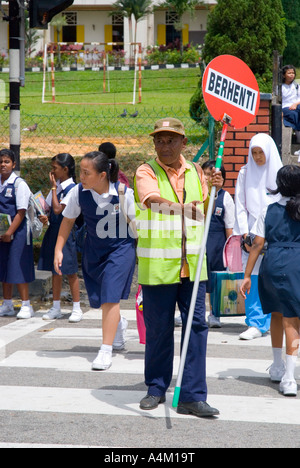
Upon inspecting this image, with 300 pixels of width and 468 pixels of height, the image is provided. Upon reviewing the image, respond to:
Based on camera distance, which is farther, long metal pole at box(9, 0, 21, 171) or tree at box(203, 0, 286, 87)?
tree at box(203, 0, 286, 87)

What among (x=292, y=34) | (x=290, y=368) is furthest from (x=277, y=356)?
(x=292, y=34)

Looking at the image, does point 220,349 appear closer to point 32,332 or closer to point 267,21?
point 32,332

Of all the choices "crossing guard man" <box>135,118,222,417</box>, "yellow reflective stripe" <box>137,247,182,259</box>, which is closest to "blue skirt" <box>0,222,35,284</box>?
"crossing guard man" <box>135,118,222,417</box>

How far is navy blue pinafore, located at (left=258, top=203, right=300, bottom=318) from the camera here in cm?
561

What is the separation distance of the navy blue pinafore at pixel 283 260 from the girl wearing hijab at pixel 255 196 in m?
1.65

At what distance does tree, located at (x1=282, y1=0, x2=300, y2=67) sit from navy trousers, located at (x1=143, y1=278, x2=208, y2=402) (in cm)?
2714

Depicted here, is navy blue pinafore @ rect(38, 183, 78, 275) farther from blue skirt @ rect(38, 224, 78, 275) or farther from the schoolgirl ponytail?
the schoolgirl ponytail

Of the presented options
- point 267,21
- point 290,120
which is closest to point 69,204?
point 290,120

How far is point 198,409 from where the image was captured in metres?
5.07

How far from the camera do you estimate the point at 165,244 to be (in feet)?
16.8

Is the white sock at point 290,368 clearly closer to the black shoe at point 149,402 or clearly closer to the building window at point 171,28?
the black shoe at point 149,402

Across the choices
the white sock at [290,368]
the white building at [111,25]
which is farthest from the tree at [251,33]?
the white building at [111,25]

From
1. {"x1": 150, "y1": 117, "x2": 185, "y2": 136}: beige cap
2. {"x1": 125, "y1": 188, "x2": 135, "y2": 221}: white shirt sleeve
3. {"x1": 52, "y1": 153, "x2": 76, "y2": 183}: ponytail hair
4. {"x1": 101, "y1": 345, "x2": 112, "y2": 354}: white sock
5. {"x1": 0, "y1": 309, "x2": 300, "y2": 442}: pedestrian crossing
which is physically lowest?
{"x1": 0, "y1": 309, "x2": 300, "y2": 442}: pedestrian crossing

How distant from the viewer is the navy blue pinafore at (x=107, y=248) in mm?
6371
